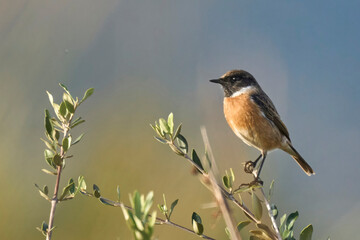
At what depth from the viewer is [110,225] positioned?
3.07 metres

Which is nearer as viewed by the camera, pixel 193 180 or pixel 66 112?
pixel 66 112

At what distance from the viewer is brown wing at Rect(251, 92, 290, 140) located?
3049mm

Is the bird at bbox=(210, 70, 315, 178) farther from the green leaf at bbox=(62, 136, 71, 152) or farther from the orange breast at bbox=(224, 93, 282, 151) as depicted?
the green leaf at bbox=(62, 136, 71, 152)

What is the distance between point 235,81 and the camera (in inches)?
128

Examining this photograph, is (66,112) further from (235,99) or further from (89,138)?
(89,138)

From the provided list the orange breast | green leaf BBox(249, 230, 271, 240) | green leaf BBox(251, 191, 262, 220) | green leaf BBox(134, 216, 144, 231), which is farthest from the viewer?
the orange breast

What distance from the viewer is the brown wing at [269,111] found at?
305 centimetres

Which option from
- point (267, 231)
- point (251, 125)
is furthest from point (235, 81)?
point (267, 231)

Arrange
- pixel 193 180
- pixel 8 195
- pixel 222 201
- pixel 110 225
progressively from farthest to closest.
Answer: pixel 193 180
pixel 8 195
pixel 110 225
pixel 222 201

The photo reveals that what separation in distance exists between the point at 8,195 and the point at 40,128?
784mm

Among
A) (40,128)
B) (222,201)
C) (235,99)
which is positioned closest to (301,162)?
(235,99)

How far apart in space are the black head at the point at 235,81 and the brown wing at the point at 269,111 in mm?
131

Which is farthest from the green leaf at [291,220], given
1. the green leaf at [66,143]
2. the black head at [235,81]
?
the black head at [235,81]

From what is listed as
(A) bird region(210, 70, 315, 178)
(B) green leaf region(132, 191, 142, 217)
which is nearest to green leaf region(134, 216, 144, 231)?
(B) green leaf region(132, 191, 142, 217)
